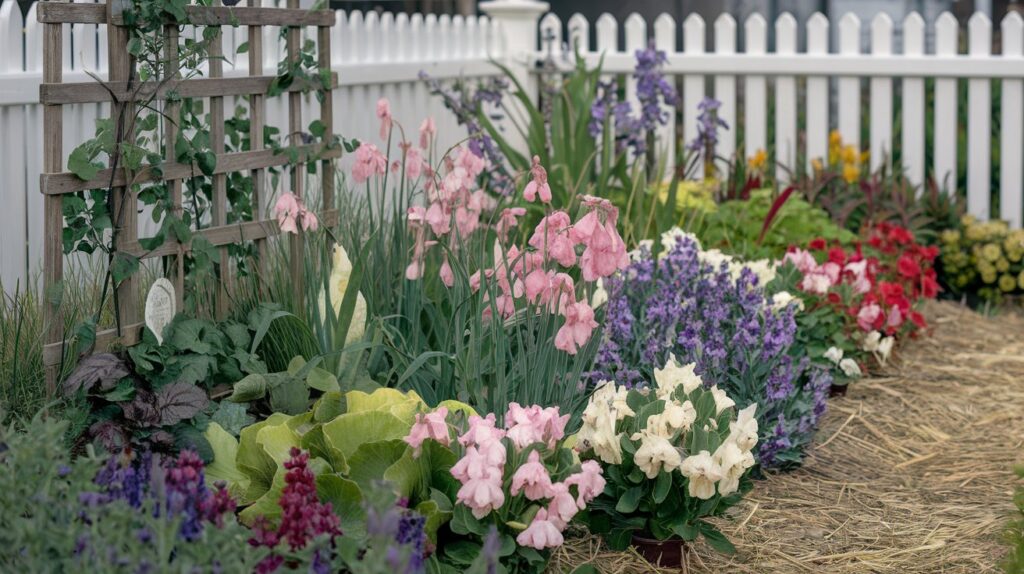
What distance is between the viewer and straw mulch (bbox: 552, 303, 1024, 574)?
2.77 metres

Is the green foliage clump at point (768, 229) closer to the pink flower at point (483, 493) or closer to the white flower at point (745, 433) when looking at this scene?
the white flower at point (745, 433)

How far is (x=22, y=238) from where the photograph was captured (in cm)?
338

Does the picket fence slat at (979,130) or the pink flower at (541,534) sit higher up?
the picket fence slat at (979,130)

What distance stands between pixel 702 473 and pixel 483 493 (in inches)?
18.8

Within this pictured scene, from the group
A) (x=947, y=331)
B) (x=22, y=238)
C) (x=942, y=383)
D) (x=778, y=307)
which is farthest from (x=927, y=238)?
(x=22, y=238)

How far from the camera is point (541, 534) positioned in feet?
7.26

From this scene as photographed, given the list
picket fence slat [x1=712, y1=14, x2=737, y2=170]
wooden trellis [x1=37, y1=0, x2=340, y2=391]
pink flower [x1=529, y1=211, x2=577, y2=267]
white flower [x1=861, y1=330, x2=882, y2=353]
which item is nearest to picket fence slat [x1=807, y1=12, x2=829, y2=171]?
picket fence slat [x1=712, y1=14, x2=737, y2=170]

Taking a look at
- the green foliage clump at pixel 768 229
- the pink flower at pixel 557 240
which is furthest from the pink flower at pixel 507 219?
the green foliage clump at pixel 768 229

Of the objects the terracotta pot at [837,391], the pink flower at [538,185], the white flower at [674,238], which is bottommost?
the terracotta pot at [837,391]

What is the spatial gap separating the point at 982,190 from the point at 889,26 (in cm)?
95

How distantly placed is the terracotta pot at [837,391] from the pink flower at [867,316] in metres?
0.26

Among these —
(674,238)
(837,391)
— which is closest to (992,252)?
(837,391)

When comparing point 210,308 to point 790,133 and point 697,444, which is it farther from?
point 790,133

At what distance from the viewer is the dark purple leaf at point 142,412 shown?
2639mm
